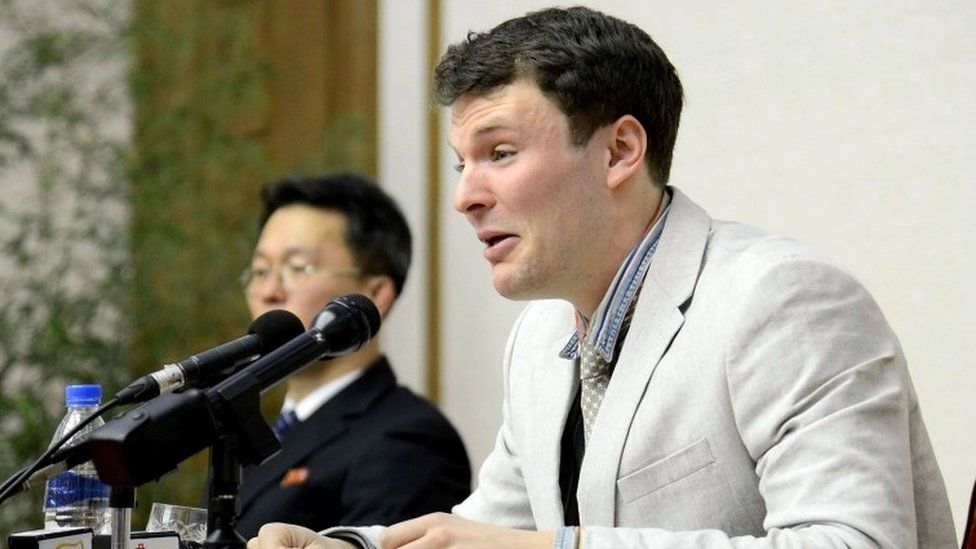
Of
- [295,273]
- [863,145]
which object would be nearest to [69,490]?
[295,273]

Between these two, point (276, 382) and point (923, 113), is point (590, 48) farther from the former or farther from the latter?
point (923, 113)

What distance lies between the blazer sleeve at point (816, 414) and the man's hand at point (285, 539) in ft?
1.14

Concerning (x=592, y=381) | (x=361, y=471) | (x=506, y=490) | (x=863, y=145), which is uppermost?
(x=863, y=145)

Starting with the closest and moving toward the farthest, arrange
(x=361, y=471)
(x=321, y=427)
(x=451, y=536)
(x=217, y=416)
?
1. (x=217, y=416)
2. (x=451, y=536)
3. (x=361, y=471)
4. (x=321, y=427)

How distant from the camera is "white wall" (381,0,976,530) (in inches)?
108

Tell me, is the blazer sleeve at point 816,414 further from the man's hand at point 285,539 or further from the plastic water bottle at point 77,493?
the plastic water bottle at point 77,493

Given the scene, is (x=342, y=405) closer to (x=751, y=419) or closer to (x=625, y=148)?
(x=625, y=148)

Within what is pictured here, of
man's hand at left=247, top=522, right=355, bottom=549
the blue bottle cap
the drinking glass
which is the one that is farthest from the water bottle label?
man's hand at left=247, top=522, right=355, bottom=549

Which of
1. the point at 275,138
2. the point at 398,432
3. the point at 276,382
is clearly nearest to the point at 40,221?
the point at 275,138

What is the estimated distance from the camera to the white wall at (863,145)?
8.98ft

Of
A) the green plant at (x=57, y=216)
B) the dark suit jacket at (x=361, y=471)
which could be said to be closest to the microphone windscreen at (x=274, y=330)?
the dark suit jacket at (x=361, y=471)

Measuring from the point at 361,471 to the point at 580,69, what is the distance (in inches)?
49.0

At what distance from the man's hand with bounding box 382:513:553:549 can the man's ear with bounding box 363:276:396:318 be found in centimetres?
184

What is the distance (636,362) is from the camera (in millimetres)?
1763
